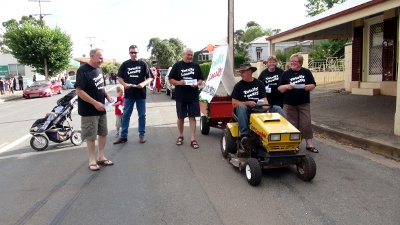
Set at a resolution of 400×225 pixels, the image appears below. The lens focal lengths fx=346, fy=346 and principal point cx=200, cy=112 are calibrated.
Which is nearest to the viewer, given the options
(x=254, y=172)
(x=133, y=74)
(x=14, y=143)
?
(x=254, y=172)

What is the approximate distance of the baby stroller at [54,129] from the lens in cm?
731

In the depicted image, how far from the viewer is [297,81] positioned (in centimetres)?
656

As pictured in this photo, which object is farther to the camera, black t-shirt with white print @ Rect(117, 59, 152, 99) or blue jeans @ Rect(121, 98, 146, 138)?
blue jeans @ Rect(121, 98, 146, 138)

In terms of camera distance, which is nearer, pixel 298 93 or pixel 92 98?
pixel 92 98

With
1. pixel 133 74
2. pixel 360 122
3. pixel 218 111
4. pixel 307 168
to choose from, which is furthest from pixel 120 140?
pixel 360 122

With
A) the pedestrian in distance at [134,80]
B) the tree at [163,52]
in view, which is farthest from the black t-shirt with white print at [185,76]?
the tree at [163,52]

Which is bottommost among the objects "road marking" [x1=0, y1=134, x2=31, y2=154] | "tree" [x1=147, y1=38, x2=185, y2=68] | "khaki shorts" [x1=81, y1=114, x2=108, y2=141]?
"road marking" [x1=0, y1=134, x2=31, y2=154]

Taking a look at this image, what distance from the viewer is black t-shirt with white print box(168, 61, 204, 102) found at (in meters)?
7.23

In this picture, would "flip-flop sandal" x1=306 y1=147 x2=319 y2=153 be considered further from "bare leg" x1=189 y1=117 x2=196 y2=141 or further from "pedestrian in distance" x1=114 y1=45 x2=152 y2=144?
"pedestrian in distance" x1=114 y1=45 x2=152 y2=144

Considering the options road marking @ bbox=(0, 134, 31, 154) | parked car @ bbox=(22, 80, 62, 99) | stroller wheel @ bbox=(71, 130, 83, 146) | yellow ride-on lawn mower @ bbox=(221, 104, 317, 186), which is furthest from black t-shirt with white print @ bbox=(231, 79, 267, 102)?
parked car @ bbox=(22, 80, 62, 99)

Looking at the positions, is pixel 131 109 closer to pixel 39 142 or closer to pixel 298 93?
pixel 39 142

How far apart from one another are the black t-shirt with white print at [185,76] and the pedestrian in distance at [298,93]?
1.78 meters

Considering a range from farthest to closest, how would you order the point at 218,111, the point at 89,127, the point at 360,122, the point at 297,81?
the point at 360,122, the point at 218,111, the point at 297,81, the point at 89,127

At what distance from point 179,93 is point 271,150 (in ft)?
A: 9.78
